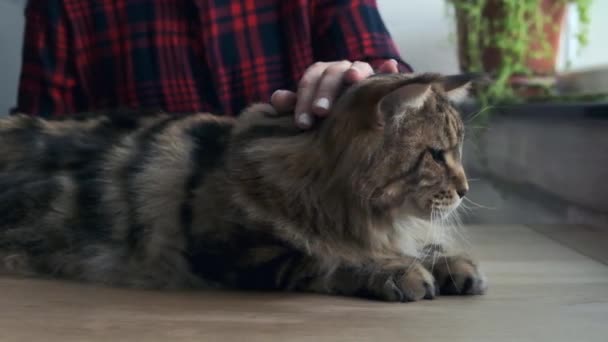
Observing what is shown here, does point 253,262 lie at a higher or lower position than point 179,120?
lower

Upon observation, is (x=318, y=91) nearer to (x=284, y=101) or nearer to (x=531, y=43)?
(x=284, y=101)

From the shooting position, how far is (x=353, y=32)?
5.11ft

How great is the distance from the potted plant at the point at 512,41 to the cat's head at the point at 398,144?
1.09 meters

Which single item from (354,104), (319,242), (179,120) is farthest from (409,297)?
(179,120)

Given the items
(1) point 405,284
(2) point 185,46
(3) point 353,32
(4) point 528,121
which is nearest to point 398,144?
(1) point 405,284

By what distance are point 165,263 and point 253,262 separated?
162mm

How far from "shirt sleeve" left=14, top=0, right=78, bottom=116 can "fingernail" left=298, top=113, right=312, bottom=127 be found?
0.89 metres

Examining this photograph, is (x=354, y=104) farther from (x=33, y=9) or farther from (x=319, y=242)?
(x=33, y=9)

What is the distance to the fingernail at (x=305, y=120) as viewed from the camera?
40.3 inches

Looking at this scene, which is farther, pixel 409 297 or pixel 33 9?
pixel 33 9

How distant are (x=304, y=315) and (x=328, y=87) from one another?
0.38m

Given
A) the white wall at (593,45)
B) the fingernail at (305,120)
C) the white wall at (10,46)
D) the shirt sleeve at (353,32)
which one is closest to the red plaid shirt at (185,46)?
the shirt sleeve at (353,32)

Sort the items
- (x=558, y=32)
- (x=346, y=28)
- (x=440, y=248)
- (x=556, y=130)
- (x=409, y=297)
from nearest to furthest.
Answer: (x=409, y=297) → (x=440, y=248) → (x=346, y=28) → (x=556, y=130) → (x=558, y=32)

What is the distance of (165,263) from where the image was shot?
1050mm
